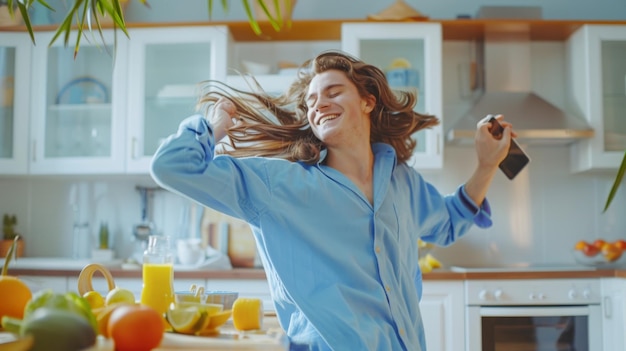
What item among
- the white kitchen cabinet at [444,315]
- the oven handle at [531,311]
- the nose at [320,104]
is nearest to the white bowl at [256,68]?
the white kitchen cabinet at [444,315]

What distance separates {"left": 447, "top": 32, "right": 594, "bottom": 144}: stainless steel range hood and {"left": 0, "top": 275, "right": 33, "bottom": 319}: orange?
2881mm

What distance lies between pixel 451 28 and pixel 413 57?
26 centimetres

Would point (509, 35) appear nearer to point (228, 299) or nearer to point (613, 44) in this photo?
point (613, 44)

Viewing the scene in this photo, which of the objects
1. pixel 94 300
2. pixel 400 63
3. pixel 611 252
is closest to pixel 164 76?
pixel 400 63

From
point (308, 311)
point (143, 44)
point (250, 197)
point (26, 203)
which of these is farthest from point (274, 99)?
point (26, 203)

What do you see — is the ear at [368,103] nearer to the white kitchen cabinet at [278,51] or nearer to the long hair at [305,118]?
the long hair at [305,118]

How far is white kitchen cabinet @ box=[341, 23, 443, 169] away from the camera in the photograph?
3865 mm

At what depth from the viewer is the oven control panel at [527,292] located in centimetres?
345

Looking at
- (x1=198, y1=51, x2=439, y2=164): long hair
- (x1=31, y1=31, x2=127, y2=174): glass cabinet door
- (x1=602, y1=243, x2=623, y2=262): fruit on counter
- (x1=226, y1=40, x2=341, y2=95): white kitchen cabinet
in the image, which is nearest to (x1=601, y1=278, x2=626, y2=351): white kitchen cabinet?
(x1=602, y1=243, x2=623, y2=262): fruit on counter

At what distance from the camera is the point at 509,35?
13.4 ft

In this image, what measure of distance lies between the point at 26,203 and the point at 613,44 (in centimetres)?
336

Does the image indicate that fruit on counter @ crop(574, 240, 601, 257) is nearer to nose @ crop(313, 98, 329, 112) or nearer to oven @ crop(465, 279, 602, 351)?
oven @ crop(465, 279, 602, 351)

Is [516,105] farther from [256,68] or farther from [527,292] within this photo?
[256,68]

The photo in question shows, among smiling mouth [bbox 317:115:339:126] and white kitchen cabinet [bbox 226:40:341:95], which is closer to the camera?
→ smiling mouth [bbox 317:115:339:126]
